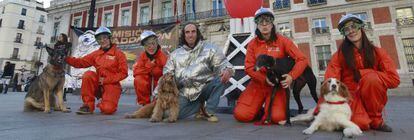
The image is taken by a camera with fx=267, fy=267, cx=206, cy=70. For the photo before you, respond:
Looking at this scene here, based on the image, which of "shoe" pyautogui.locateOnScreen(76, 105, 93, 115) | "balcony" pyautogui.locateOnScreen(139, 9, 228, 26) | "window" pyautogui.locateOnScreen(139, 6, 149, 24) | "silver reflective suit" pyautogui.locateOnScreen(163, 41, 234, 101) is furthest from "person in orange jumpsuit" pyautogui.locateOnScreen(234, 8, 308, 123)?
"window" pyautogui.locateOnScreen(139, 6, 149, 24)

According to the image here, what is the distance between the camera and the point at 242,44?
16.9ft

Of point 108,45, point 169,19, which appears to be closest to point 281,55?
point 108,45

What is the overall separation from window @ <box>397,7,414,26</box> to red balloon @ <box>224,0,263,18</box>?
1774cm

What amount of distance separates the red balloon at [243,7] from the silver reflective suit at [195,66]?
6.16 feet

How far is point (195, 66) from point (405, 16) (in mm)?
20399

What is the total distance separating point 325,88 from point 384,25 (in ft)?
64.1

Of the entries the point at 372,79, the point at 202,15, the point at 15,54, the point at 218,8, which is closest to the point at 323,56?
the point at 218,8

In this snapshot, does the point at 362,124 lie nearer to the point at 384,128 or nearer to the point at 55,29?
the point at 384,128

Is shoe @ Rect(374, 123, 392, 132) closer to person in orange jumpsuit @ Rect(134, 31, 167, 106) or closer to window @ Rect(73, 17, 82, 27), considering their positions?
person in orange jumpsuit @ Rect(134, 31, 167, 106)

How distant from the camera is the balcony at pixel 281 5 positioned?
21172 millimetres

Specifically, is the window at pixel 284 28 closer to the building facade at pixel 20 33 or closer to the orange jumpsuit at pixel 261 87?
the orange jumpsuit at pixel 261 87

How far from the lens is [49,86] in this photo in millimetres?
4430

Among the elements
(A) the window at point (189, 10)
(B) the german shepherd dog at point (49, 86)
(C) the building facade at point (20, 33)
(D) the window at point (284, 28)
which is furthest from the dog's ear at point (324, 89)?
(C) the building facade at point (20, 33)

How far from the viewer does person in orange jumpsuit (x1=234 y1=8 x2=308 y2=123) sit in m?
3.35
